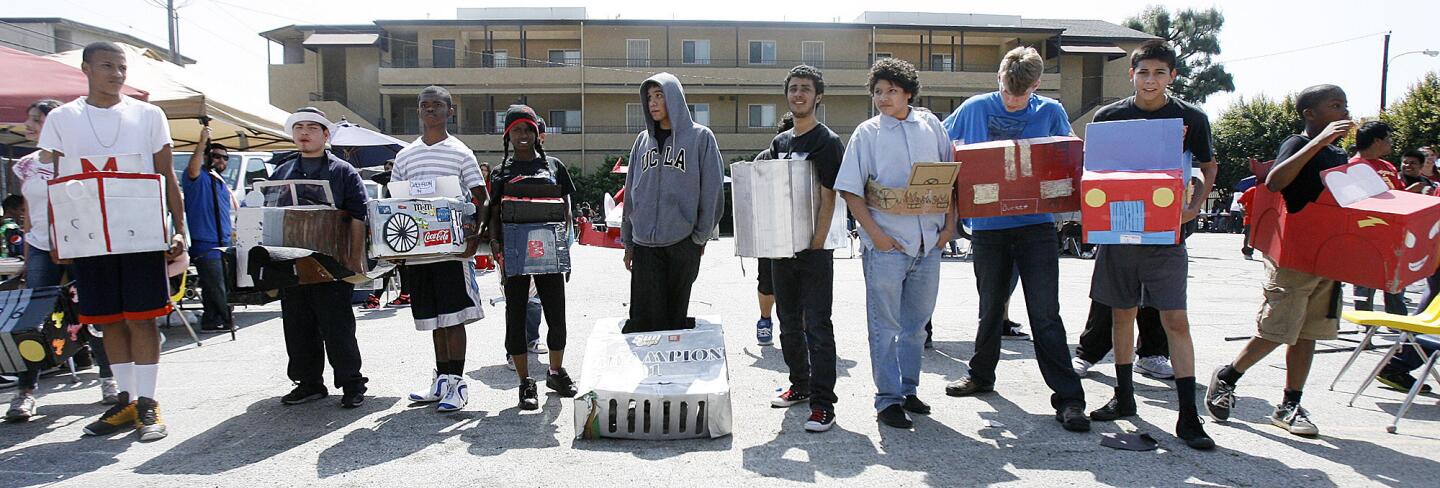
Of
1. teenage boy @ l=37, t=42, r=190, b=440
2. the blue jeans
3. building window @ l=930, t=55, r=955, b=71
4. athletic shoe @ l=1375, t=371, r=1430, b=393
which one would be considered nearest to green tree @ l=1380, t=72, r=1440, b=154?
building window @ l=930, t=55, r=955, b=71

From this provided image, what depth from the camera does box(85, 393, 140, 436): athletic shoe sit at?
4.30 meters

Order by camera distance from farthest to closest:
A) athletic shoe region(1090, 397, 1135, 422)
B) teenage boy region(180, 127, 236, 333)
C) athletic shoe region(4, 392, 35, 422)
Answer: teenage boy region(180, 127, 236, 333) → athletic shoe region(4, 392, 35, 422) → athletic shoe region(1090, 397, 1135, 422)

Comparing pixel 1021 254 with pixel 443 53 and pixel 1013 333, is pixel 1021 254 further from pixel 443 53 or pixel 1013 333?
pixel 443 53

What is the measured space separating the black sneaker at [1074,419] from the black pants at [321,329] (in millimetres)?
4010

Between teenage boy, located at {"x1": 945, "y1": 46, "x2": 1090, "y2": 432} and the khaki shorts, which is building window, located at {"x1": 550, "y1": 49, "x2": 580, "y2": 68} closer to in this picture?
teenage boy, located at {"x1": 945, "y1": 46, "x2": 1090, "y2": 432}

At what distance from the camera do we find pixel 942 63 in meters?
42.2

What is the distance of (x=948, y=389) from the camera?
4.96m

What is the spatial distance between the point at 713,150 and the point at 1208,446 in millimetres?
2842

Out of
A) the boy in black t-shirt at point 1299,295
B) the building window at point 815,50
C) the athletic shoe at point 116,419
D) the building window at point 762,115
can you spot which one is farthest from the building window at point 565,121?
the boy in black t-shirt at point 1299,295

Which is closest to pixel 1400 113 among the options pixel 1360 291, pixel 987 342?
pixel 1360 291

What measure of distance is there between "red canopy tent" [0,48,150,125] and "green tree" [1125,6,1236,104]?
172 feet

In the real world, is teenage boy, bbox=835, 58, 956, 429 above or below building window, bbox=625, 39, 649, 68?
below

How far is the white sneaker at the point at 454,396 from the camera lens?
466cm

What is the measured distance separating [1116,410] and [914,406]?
1032 millimetres
